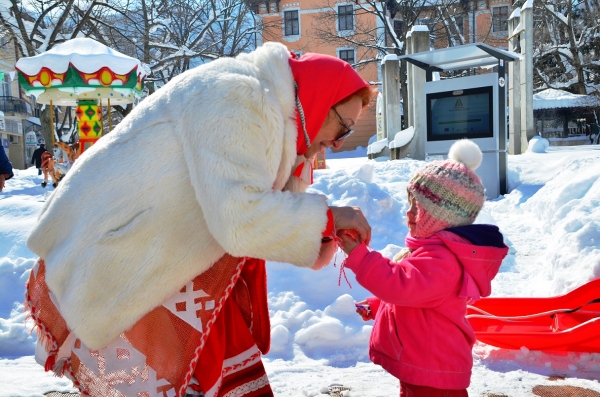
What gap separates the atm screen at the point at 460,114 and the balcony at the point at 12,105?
39.0m

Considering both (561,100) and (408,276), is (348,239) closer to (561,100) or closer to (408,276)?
(408,276)

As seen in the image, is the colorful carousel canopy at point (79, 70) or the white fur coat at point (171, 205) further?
the colorful carousel canopy at point (79, 70)

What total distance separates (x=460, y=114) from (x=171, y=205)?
31.5 feet

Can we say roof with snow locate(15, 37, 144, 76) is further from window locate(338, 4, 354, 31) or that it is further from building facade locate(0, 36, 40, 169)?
building facade locate(0, 36, 40, 169)

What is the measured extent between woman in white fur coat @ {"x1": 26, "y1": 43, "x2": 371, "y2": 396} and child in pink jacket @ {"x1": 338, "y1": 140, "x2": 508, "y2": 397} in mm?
452

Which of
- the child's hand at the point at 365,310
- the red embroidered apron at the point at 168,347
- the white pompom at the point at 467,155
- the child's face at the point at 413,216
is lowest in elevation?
the child's hand at the point at 365,310

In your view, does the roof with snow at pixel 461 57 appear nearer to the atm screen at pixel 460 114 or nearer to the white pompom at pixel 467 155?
the atm screen at pixel 460 114

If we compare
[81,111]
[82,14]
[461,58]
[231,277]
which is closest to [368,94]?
[231,277]

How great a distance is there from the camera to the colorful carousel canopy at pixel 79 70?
11867 millimetres

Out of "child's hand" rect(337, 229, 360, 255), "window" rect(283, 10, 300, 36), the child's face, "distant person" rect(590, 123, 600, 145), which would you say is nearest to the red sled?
the child's face

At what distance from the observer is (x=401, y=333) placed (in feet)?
7.91

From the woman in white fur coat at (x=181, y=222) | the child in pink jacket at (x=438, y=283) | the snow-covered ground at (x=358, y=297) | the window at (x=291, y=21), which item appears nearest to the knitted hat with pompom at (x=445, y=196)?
the child in pink jacket at (x=438, y=283)

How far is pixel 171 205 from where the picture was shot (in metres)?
1.71

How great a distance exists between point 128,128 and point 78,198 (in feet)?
0.86
